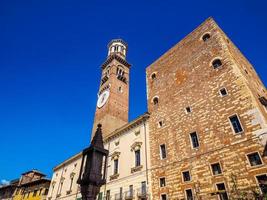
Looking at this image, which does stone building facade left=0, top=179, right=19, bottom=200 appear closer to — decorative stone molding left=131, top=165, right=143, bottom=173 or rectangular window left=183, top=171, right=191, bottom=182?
decorative stone molding left=131, top=165, right=143, bottom=173

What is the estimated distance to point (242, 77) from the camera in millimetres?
14086

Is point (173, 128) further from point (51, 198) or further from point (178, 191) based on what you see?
point (51, 198)

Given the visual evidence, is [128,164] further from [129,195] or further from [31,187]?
[31,187]

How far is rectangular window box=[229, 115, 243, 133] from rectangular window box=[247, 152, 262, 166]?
1.66m

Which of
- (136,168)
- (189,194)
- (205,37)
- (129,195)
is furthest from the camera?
(205,37)

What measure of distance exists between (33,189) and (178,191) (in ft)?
109

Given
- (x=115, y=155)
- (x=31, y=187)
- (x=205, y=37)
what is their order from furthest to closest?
(x=31, y=187)
(x=115, y=155)
(x=205, y=37)

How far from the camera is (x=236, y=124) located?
42.9 ft

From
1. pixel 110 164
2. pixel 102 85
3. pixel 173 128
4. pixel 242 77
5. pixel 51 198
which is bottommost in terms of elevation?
pixel 51 198

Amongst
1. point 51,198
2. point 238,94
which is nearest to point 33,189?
point 51,198

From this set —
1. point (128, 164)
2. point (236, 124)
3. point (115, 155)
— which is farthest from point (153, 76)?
point (236, 124)

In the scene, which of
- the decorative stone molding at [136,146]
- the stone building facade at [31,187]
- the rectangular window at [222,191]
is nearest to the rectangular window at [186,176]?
the rectangular window at [222,191]

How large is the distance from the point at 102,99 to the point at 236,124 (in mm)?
27877

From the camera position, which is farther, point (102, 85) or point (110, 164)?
point (102, 85)
